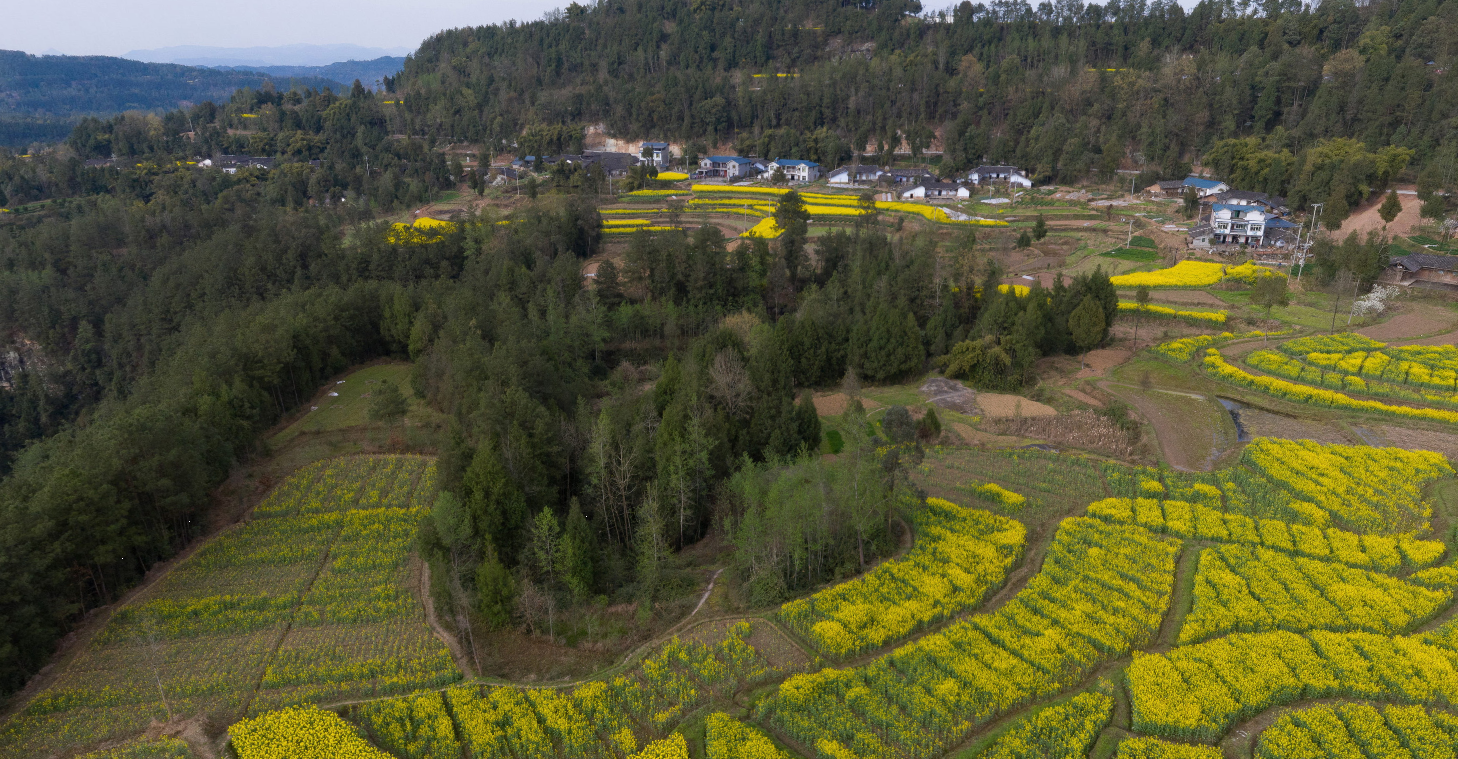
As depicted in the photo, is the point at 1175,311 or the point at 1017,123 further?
the point at 1017,123

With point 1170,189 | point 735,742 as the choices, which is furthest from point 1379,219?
point 735,742

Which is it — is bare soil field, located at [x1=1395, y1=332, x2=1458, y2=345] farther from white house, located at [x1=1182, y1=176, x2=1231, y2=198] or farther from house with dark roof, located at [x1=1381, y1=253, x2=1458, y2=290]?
white house, located at [x1=1182, y1=176, x2=1231, y2=198]

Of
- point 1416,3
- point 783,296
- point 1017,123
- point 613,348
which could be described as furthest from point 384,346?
point 1416,3

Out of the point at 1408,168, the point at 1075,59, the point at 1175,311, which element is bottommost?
the point at 1175,311

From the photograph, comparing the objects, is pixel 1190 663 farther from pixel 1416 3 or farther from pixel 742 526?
pixel 1416 3

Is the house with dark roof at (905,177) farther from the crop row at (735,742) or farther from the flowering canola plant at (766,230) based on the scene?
the crop row at (735,742)

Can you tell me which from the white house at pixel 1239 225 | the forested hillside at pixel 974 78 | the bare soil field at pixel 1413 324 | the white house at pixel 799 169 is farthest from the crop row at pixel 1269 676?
the white house at pixel 799 169
